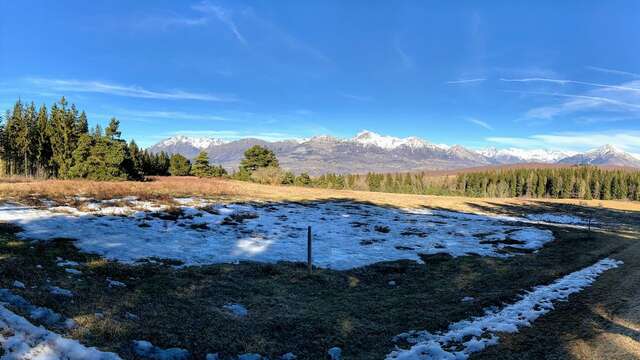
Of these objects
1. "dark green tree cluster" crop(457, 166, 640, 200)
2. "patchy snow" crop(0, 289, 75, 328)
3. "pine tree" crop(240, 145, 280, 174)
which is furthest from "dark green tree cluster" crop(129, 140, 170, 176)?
"dark green tree cluster" crop(457, 166, 640, 200)

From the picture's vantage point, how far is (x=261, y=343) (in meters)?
10.7

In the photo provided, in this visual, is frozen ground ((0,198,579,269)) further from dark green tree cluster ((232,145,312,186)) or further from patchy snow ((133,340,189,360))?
dark green tree cluster ((232,145,312,186))

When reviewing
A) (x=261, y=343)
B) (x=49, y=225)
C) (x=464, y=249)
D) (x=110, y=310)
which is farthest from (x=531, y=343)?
(x=49, y=225)

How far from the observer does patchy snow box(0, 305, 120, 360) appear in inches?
297

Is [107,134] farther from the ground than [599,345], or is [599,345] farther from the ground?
[107,134]

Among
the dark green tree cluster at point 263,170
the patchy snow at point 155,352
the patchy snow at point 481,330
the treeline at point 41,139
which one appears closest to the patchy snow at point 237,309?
the patchy snow at point 155,352

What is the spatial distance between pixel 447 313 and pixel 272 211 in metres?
24.8

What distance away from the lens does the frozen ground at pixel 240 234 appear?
1888 cm

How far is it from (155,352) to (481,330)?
370 inches

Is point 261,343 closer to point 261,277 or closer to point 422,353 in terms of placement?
point 422,353

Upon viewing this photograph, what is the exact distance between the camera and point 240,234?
2502 centimetres

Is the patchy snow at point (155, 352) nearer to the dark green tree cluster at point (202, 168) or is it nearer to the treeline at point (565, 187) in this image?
the dark green tree cluster at point (202, 168)

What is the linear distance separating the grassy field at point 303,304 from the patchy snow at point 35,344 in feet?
1.68

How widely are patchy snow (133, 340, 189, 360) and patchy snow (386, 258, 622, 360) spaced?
533cm
